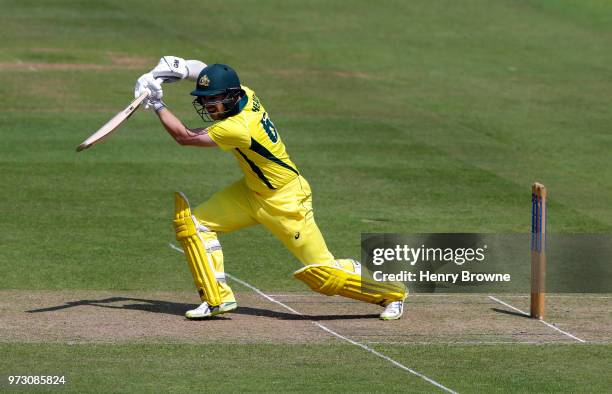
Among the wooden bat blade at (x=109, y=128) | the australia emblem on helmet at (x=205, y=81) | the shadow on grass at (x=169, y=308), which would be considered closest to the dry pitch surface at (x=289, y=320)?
the shadow on grass at (x=169, y=308)

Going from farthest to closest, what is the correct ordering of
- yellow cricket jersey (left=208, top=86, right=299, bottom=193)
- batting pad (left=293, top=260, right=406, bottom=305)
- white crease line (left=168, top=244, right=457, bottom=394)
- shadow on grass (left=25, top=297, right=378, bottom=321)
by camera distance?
1. shadow on grass (left=25, top=297, right=378, bottom=321)
2. batting pad (left=293, top=260, right=406, bottom=305)
3. yellow cricket jersey (left=208, top=86, right=299, bottom=193)
4. white crease line (left=168, top=244, right=457, bottom=394)

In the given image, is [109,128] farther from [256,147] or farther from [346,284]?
[346,284]

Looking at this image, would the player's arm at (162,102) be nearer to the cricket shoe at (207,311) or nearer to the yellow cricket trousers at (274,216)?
the yellow cricket trousers at (274,216)

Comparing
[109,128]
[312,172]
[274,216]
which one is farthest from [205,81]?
[312,172]

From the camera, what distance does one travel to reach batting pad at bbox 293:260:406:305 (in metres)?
11.5

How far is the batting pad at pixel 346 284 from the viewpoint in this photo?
37.8 feet

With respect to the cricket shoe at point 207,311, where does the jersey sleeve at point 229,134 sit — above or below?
above

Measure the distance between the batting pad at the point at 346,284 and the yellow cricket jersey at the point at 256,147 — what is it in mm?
826

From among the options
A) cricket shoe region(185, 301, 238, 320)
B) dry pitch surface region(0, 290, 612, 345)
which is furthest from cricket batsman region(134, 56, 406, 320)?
dry pitch surface region(0, 290, 612, 345)

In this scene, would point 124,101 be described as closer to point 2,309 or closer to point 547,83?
point 547,83

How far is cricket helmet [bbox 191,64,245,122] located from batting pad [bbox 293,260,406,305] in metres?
1.56

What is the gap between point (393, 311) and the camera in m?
11.8

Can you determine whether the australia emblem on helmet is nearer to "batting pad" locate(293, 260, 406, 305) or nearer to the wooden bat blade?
the wooden bat blade

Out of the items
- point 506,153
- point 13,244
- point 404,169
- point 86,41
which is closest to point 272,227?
point 13,244
